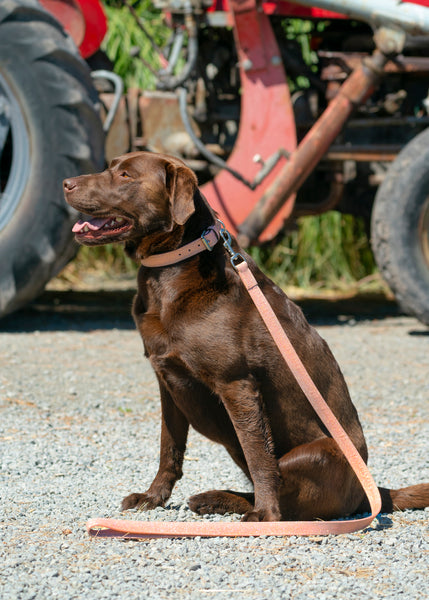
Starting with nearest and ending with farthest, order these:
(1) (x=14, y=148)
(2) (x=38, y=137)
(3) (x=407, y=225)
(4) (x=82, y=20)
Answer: (2) (x=38, y=137) < (1) (x=14, y=148) < (3) (x=407, y=225) < (4) (x=82, y=20)

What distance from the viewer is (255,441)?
2348 mm

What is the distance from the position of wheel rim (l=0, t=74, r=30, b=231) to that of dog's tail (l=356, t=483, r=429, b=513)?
2.94 metres

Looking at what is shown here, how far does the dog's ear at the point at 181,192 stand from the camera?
2.34 m

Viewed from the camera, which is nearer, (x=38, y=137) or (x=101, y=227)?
(x=101, y=227)

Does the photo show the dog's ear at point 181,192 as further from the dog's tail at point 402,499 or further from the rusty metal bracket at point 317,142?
the rusty metal bracket at point 317,142

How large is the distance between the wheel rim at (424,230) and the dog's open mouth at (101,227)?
10.0 feet

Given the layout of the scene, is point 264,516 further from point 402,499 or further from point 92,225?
point 92,225

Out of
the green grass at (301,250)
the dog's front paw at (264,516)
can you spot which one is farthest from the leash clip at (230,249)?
the green grass at (301,250)

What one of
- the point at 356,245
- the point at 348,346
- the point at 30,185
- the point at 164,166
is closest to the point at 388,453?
the point at 164,166

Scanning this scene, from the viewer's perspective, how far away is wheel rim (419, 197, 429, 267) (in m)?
5.13

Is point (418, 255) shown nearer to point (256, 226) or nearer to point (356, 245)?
point (256, 226)

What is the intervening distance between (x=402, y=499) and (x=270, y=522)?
494 millimetres

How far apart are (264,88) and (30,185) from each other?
1474mm

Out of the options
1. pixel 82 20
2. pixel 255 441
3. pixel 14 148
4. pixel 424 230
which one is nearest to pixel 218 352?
pixel 255 441
